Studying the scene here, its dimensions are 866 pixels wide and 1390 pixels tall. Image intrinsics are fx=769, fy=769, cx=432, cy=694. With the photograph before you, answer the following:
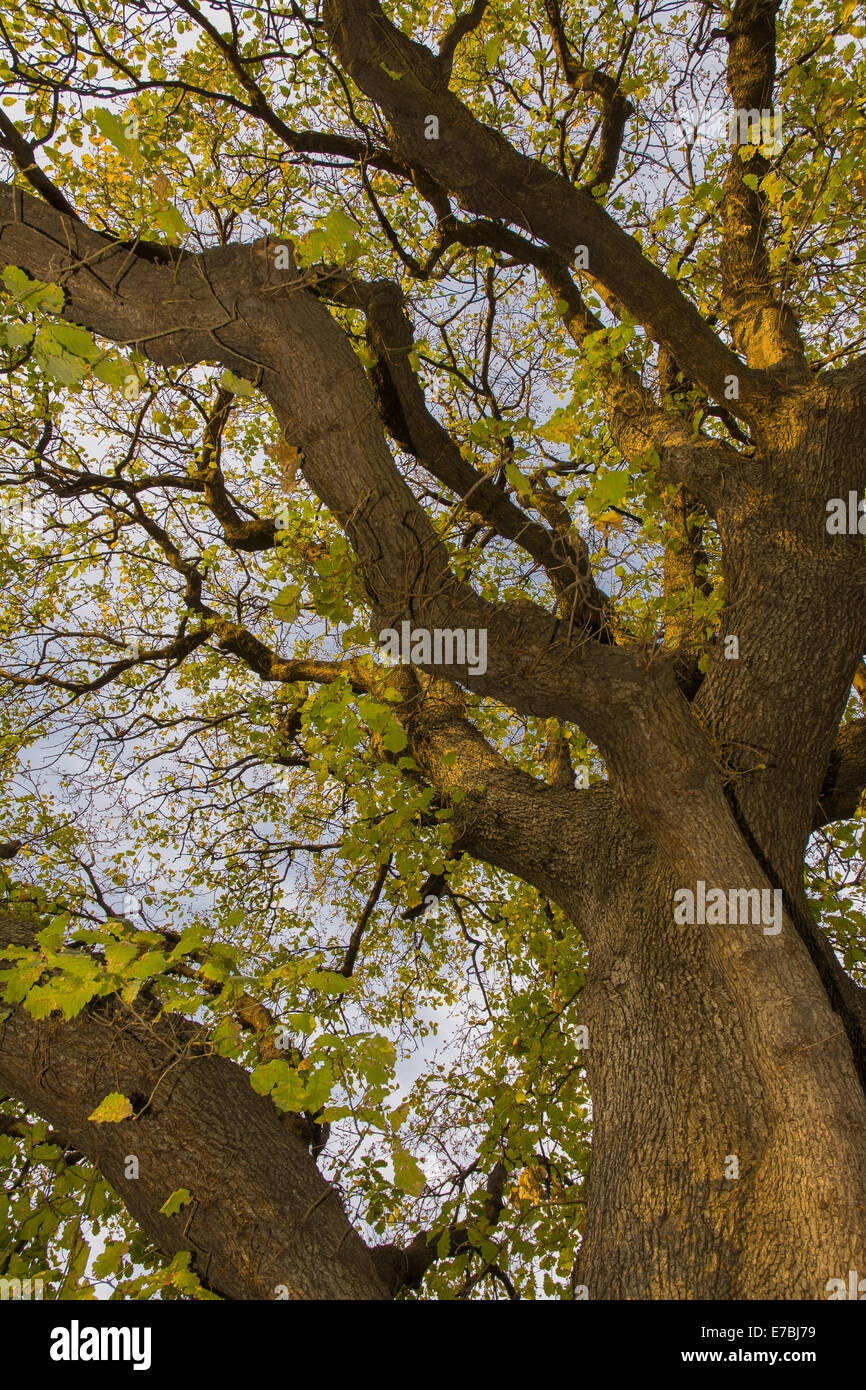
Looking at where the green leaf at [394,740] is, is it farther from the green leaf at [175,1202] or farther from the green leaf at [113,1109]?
the green leaf at [175,1202]

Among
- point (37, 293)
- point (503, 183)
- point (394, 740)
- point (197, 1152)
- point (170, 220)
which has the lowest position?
point (197, 1152)

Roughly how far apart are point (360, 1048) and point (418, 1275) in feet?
9.79

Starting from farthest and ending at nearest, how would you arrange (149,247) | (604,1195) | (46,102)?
(46,102) < (149,247) < (604,1195)

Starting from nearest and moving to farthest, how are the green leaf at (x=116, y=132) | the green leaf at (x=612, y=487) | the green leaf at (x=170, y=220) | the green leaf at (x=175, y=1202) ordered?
1. the green leaf at (x=116, y=132)
2. the green leaf at (x=170, y=220)
3. the green leaf at (x=612, y=487)
4. the green leaf at (x=175, y=1202)

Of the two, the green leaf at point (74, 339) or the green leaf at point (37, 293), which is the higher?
the green leaf at point (37, 293)

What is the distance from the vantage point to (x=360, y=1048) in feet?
9.11

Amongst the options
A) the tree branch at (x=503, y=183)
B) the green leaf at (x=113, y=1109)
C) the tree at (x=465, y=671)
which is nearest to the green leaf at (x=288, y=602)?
the tree at (x=465, y=671)

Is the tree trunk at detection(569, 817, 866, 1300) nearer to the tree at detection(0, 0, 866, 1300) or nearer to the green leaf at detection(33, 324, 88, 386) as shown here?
the tree at detection(0, 0, 866, 1300)

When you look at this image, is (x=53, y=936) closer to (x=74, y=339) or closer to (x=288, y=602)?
(x=288, y=602)

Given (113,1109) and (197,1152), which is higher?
(113,1109)

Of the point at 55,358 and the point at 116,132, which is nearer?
the point at 116,132

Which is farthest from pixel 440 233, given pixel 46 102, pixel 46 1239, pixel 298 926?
pixel 46 1239

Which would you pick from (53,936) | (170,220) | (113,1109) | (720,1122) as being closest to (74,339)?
(170,220)
